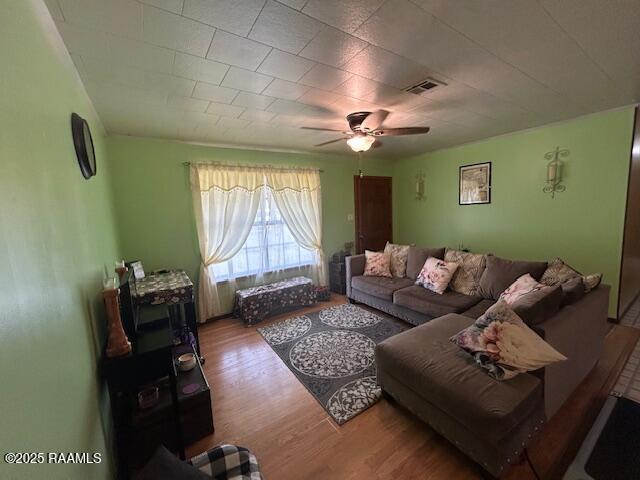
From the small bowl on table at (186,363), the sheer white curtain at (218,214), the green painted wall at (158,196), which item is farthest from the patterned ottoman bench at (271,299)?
the small bowl on table at (186,363)

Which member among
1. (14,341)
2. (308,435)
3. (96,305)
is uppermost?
(14,341)

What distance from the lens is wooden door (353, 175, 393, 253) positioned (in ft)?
16.0

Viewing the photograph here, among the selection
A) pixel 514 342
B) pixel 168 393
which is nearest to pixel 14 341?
pixel 168 393

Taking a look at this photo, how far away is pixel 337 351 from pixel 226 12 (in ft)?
8.73

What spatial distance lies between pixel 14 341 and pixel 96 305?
1.13m

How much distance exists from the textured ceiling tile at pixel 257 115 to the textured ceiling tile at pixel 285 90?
399 millimetres

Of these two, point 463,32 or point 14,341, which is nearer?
point 14,341

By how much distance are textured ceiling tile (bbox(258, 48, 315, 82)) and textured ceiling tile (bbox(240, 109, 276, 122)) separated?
2.33 ft

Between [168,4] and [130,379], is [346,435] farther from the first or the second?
[168,4]

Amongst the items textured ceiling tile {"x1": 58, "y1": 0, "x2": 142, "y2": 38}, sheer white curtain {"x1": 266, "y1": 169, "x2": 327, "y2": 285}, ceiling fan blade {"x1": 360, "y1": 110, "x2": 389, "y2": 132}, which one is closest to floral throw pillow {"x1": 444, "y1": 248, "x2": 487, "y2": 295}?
ceiling fan blade {"x1": 360, "y1": 110, "x2": 389, "y2": 132}

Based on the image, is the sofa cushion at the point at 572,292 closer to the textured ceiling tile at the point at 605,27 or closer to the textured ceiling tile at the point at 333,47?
the textured ceiling tile at the point at 605,27

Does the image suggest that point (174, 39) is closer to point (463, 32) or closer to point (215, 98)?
point (215, 98)

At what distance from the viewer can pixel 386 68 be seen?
178 cm

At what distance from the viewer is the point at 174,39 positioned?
1406mm
